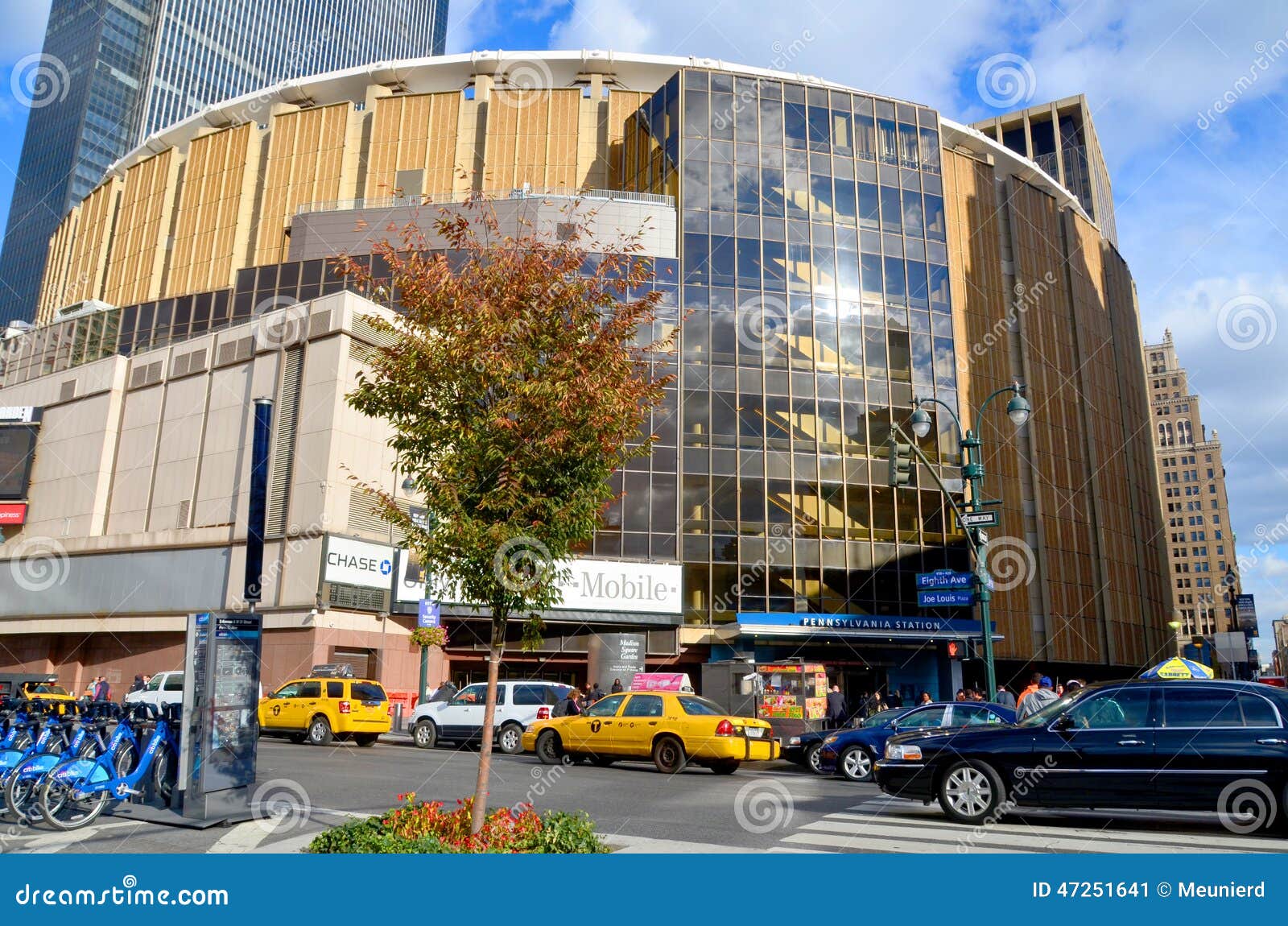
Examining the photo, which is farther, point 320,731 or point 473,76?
point 473,76

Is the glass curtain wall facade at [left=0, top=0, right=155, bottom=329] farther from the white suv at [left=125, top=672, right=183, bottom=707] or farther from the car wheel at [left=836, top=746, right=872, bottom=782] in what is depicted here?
the car wheel at [left=836, top=746, right=872, bottom=782]

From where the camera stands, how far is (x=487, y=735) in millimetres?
7535

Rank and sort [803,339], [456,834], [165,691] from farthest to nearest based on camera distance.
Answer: [803,339] < [165,691] < [456,834]

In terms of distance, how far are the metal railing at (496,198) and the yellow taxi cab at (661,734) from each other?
2629 centimetres

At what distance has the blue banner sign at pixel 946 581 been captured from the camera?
20125 mm

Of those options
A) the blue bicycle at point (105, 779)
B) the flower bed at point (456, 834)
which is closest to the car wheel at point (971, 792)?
the flower bed at point (456, 834)

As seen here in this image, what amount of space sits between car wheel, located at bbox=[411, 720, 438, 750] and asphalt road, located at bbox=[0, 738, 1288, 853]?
6276 mm

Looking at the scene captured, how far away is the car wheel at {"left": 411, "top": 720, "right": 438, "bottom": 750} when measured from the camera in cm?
2258

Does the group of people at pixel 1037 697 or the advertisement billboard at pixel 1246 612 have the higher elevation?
the advertisement billboard at pixel 1246 612

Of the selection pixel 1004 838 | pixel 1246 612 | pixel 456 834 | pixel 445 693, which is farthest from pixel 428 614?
pixel 1246 612

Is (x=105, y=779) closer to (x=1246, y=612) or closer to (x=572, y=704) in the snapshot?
(x=572, y=704)

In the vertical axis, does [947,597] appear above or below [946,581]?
below

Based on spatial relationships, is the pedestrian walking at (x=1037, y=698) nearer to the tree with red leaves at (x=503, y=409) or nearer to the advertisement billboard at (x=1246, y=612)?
the tree with red leaves at (x=503, y=409)

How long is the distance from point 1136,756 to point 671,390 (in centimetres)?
3139
